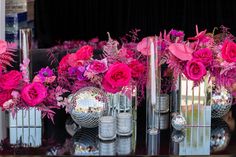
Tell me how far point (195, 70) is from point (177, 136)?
21 cm

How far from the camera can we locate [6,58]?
5.66 feet

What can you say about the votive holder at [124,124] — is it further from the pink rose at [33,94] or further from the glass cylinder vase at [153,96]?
the pink rose at [33,94]

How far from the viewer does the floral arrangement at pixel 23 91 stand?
63.8 inches

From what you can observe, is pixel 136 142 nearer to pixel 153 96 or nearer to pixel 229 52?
pixel 153 96

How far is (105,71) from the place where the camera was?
66.0 inches

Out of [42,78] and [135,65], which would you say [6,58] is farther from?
[135,65]

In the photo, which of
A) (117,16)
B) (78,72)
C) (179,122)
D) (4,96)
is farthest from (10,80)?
(117,16)

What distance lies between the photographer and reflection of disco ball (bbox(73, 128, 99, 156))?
58.5 inches

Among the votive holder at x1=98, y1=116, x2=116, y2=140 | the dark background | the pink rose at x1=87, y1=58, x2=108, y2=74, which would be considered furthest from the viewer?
the dark background

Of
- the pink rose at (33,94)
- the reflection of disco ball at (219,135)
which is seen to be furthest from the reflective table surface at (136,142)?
the pink rose at (33,94)

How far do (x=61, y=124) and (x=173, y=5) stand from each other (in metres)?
4.52

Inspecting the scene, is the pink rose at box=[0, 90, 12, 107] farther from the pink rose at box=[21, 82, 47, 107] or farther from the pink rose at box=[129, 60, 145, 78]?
the pink rose at box=[129, 60, 145, 78]

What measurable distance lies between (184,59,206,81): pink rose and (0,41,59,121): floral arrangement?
Answer: 429mm

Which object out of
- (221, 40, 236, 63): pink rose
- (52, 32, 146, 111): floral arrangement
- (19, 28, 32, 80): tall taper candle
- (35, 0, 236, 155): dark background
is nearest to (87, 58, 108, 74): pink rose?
(52, 32, 146, 111): floral arrangement
